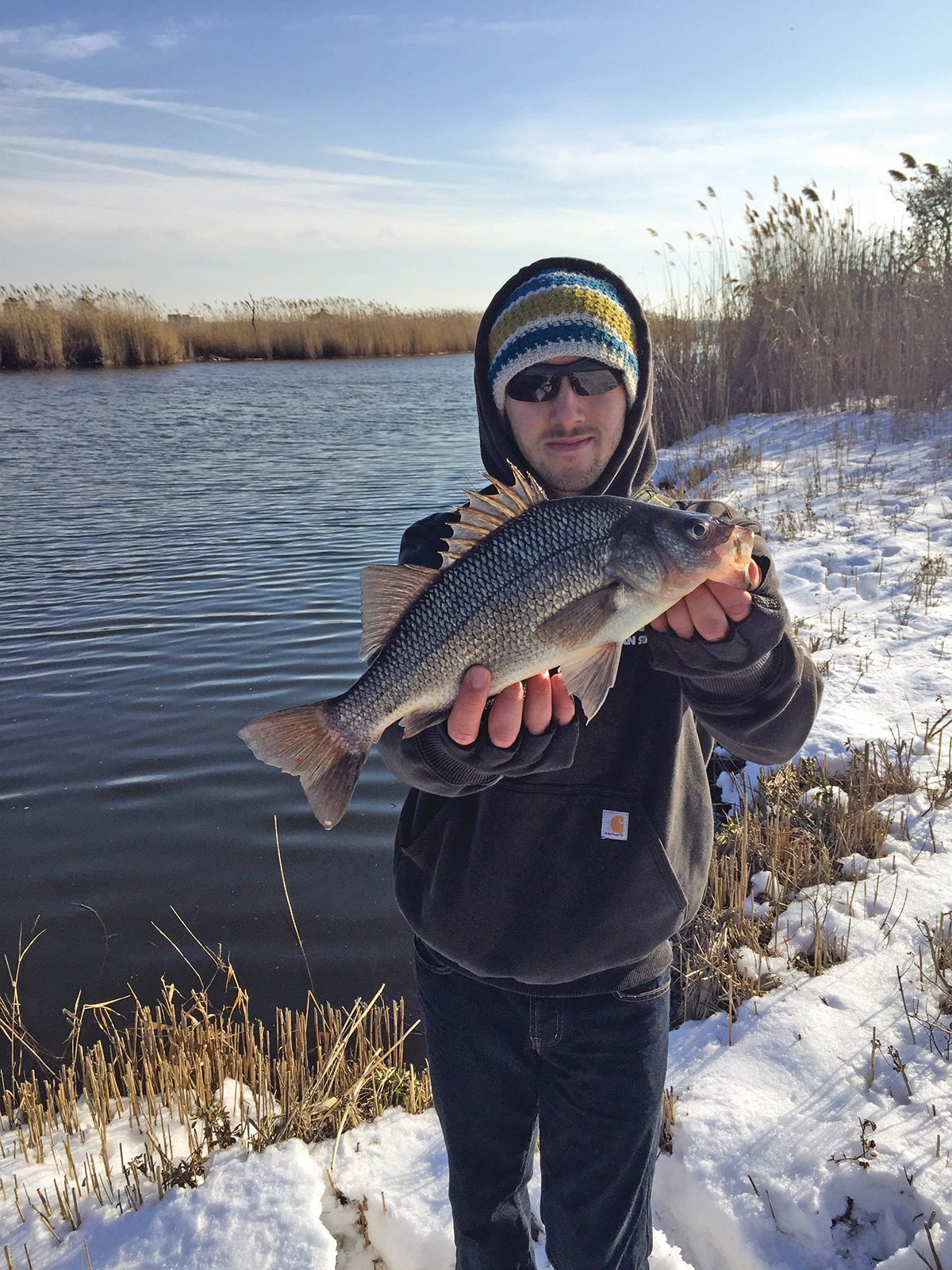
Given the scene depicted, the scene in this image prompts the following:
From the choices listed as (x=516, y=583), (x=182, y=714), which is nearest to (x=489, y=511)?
(x=516, y=583)

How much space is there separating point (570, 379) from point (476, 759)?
1147 millimetres

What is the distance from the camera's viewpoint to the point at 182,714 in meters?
6.73

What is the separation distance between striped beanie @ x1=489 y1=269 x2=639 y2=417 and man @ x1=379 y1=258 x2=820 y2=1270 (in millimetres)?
69

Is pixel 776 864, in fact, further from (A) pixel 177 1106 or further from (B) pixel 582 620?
(A) pixel 177 1106

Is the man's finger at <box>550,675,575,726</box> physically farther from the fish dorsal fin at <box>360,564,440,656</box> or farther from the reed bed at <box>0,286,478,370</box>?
the reed bed at <box>0,286,478,370</box>

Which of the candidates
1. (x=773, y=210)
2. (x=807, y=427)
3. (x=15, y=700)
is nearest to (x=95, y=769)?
(x=15, y=700)

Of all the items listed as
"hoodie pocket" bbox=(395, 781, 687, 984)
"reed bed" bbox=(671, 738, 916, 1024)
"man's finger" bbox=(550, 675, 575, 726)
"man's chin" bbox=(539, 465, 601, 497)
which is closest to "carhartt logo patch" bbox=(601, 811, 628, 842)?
"hoodie pocket" bbox=(395, 781, 687, 984)

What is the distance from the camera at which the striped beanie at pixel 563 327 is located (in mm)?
2410

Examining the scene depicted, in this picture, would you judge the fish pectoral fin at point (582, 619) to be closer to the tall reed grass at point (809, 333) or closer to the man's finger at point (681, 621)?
the man's finger at point (681, 621)

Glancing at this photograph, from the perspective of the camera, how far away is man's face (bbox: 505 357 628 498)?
245 centimetres

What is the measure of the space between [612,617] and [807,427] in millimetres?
11301

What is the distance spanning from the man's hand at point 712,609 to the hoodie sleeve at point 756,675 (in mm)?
18

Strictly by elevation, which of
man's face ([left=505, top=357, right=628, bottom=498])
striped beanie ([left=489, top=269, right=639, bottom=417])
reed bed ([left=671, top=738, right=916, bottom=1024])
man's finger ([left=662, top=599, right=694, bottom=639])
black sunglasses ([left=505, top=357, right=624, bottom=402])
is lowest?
reed bed ([left=671, top=738, right=916, bottom=1024])

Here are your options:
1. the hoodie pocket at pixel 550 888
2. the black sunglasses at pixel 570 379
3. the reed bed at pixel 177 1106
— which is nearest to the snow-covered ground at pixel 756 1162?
the reed bed at pixel 177 1106
